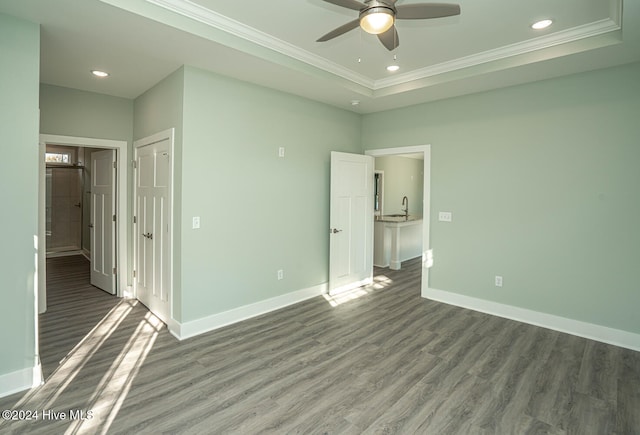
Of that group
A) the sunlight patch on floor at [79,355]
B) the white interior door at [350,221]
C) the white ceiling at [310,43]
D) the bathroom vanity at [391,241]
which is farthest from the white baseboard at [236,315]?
the white ceiling at [310,43]

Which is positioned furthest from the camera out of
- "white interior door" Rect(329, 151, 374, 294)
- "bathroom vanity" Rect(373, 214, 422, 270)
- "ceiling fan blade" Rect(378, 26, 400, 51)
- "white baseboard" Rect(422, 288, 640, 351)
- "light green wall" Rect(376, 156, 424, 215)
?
"light green wall" Rect(376, 156, 424, 215)

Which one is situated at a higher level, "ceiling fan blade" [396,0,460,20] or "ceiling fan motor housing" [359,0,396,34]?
"ceiling fan blade" [396,0,460,20]

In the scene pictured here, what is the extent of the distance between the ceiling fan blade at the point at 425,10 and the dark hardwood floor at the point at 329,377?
2.61 metres

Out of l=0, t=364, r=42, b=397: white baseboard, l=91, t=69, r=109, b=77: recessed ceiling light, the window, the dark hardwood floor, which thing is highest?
l=91, t=69, r=109, b=77: recessed ceiling light

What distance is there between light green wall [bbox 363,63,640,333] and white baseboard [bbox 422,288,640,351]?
70 mm

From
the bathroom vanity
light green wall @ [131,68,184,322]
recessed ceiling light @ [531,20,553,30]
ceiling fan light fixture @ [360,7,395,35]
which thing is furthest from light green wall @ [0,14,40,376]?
the bathroom vanity

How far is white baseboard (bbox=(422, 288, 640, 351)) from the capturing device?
3391mm

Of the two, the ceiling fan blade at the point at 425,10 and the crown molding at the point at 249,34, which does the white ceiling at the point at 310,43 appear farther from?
the ceiling fan blade at the point at 425,10

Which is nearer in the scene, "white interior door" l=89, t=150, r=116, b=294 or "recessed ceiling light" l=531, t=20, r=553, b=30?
"recessed ceiling light" l=531, t=20, r=553, b=30

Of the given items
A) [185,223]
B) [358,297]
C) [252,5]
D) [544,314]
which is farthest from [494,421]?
[252,5]

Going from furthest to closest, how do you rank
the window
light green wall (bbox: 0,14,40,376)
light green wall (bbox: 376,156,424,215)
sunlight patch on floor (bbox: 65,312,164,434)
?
light green wall (bbox: 376,156,424,215)
the window
light green wall (bbox: 0,14,40,376)
sunlight patch on floor (bbox: 65,312,164,434)

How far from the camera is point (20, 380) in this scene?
8.32 feet

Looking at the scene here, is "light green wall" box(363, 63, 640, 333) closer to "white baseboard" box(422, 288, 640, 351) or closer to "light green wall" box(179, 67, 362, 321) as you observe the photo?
"white baseboard" box(422, 288, 640, 351)

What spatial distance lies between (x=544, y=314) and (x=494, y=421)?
7.05 ft
